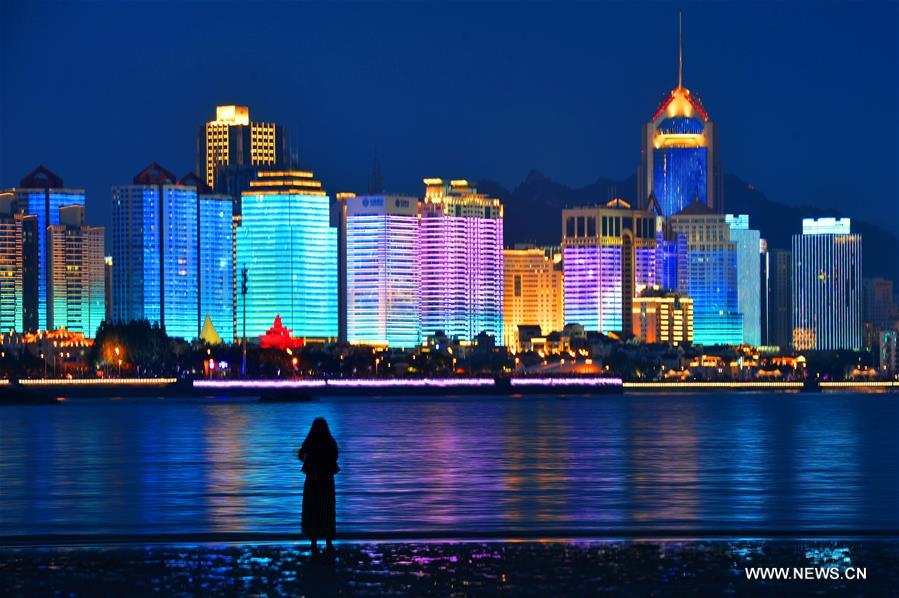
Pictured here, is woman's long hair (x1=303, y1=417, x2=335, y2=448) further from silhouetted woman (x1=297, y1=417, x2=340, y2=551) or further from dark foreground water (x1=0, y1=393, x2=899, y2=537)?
dark foreground water (x1=0, y1=393, x2=899, y2=537)

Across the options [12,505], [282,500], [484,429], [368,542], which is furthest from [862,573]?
[484,429]

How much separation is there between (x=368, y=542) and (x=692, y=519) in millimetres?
7532

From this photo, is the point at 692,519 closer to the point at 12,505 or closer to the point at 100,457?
the point at 12,505

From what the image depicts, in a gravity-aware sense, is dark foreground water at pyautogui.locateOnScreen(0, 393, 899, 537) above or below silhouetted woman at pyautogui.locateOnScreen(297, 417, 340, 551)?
below

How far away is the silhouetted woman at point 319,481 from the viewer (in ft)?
86.2

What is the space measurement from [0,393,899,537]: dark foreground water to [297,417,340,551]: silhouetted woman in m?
3.48

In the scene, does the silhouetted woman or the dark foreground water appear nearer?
the silhouetted woman

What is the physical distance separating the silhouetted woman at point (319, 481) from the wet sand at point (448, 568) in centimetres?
43

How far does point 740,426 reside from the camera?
3976 inches

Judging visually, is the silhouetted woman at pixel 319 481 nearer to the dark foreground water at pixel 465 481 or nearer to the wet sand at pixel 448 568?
the wet sand at pixel 448 568

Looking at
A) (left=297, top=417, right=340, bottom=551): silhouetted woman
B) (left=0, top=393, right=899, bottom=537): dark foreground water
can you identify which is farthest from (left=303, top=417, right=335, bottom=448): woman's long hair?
(left=0, top=393, right=899, bottom=537): dark foreground water

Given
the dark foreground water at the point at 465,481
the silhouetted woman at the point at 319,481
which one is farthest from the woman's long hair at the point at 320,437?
the dark foreground water at the point at 465,481

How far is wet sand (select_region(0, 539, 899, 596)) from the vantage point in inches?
918

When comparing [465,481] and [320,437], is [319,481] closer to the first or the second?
[320,437]
